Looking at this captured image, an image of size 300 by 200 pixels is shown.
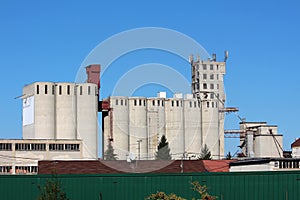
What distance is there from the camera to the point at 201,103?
6407 inches

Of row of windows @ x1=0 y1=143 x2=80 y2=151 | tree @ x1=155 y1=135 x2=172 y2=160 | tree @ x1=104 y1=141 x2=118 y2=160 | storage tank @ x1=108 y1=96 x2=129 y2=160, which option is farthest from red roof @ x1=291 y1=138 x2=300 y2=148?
row of windows @ x1=0 y1=143 x2=80 y2=151

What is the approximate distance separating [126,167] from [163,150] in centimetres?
7263

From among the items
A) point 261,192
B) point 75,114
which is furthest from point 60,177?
point 75,114

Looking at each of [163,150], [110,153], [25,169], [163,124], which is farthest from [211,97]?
[25,169]

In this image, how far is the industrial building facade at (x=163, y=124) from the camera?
5856 inches

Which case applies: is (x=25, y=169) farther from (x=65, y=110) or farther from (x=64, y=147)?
(x=65, y=110)

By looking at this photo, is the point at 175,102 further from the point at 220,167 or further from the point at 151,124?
the point at 220,167

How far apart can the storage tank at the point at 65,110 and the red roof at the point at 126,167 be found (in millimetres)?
63013

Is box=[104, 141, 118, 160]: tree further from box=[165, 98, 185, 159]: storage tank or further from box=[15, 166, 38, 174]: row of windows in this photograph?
box=[15, 166, 38, 174]: row of windows

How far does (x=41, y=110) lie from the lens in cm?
13512

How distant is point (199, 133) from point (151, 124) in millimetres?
12543

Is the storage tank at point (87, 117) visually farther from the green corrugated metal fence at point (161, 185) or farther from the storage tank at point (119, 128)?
the green corrugated metal fence at point (161, 185)

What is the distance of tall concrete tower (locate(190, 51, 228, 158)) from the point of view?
160m

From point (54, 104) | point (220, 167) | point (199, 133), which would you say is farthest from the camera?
point (199, 133)
